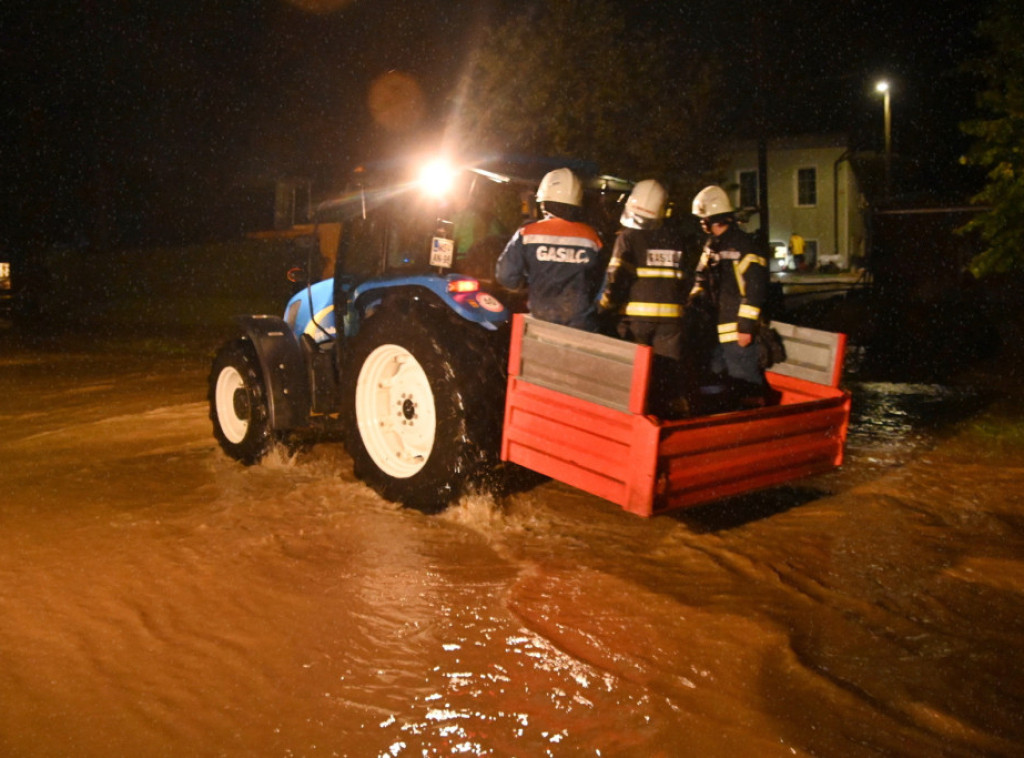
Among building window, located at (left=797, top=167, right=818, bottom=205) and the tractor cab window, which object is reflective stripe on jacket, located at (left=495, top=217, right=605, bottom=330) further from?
building window, located at (left=797, top=167, right=818, bottom=205)

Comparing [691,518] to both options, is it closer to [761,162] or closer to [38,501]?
[38,501]

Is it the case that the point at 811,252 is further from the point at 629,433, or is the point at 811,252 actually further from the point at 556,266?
the point at 629,433

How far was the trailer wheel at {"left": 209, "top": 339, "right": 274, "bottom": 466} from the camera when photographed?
7.09 metres

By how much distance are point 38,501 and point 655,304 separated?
4574 mm

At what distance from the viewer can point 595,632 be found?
4391 mm

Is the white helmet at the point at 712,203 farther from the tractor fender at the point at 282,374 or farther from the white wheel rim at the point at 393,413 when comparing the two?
the tractor fender at the point at 282,374

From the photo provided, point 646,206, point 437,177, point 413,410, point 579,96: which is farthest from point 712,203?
point 579,96

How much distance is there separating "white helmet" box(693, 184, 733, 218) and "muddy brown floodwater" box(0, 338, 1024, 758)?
6.81 feet

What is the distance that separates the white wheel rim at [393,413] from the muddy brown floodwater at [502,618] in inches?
18.8

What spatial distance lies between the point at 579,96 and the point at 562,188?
11471 mm

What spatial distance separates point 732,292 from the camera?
669 centimetres

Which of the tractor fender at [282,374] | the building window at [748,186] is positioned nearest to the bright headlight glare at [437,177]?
the tractor fender at [282,374]

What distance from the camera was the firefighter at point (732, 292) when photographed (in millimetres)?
6207

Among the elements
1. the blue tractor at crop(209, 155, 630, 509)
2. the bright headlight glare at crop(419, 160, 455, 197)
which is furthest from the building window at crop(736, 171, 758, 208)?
the bright headlight glare at crop(419, 160, 455, 197)
